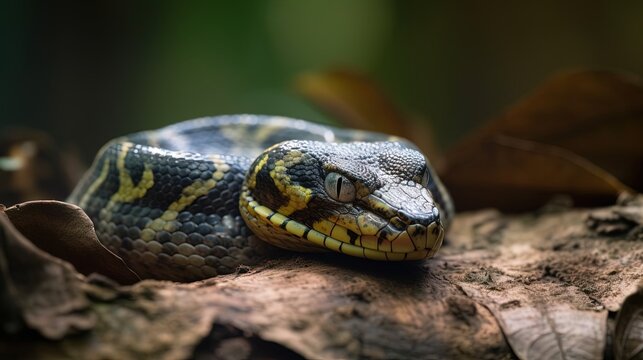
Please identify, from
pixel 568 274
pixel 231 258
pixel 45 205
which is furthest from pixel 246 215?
pixel 568 274

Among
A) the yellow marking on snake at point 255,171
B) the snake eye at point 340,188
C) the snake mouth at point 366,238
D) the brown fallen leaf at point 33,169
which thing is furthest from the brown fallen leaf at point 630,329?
the brown fallen leaf at point 33,169

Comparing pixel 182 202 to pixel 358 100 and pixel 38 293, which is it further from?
pixel 358 100

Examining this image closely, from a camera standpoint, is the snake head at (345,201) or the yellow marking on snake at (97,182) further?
the yellow marking on snake at (97,182)

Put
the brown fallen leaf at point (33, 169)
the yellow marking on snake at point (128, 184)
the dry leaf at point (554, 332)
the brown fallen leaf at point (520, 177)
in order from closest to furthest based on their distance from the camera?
the dry leaf at point (554, 332) < the yellow marking on snake at point (128, 184) < the brown fallen leaf at point (520, 177) < the brown fallen leaf at point (33, 169)

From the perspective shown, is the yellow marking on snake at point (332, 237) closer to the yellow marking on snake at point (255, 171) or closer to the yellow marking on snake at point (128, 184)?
the yellow marking on snake at point (255, 171)

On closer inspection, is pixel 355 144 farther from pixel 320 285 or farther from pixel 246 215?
pixel 320 285

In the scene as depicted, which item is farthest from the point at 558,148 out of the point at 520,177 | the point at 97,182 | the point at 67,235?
the point at 67,235

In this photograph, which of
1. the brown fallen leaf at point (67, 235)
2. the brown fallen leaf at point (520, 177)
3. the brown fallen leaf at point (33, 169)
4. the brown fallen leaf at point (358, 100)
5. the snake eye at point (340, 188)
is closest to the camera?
the brown fallen leaf at point (67, 235)
